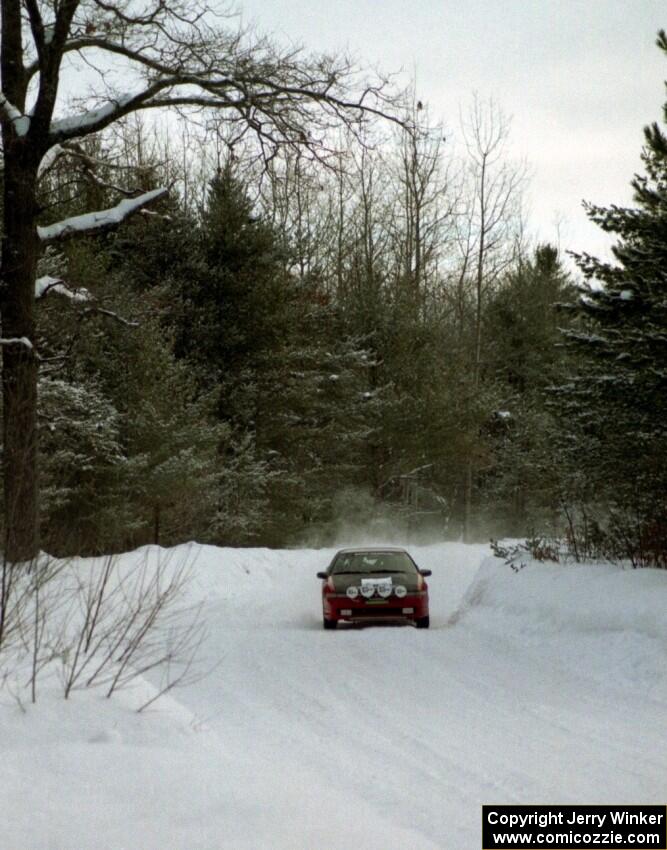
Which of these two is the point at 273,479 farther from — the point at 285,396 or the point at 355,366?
the point at 355,366

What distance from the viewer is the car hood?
609 inches

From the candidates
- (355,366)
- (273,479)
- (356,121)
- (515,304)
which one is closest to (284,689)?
(356,121)

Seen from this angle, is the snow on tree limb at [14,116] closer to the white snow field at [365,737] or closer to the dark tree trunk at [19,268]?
the dark tree trunk at [19,268]

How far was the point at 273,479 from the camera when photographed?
32.0m

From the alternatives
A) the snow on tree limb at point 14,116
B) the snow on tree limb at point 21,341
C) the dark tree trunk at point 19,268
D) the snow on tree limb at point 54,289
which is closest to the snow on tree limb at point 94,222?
the dark tree trunk at point 19,268

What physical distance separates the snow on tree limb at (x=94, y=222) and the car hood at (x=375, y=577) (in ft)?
24.3

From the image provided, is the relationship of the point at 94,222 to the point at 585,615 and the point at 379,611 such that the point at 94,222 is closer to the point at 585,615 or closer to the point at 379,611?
the point at 379,611

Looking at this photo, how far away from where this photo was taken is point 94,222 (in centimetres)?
1644

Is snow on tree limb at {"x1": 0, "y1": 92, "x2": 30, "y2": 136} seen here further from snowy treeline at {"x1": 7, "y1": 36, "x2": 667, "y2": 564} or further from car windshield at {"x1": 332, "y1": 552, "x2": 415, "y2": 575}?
car windshield at {"x1": 332, "y1": 552, "x2": 415, "y2": 575}

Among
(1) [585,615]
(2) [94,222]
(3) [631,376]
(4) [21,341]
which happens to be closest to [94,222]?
(2) [94,222]

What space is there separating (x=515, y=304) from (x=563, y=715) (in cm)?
4255

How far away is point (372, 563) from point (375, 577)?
3.47 ft

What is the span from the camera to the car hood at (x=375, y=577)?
15461 millimetres

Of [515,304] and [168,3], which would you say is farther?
[515,304]
